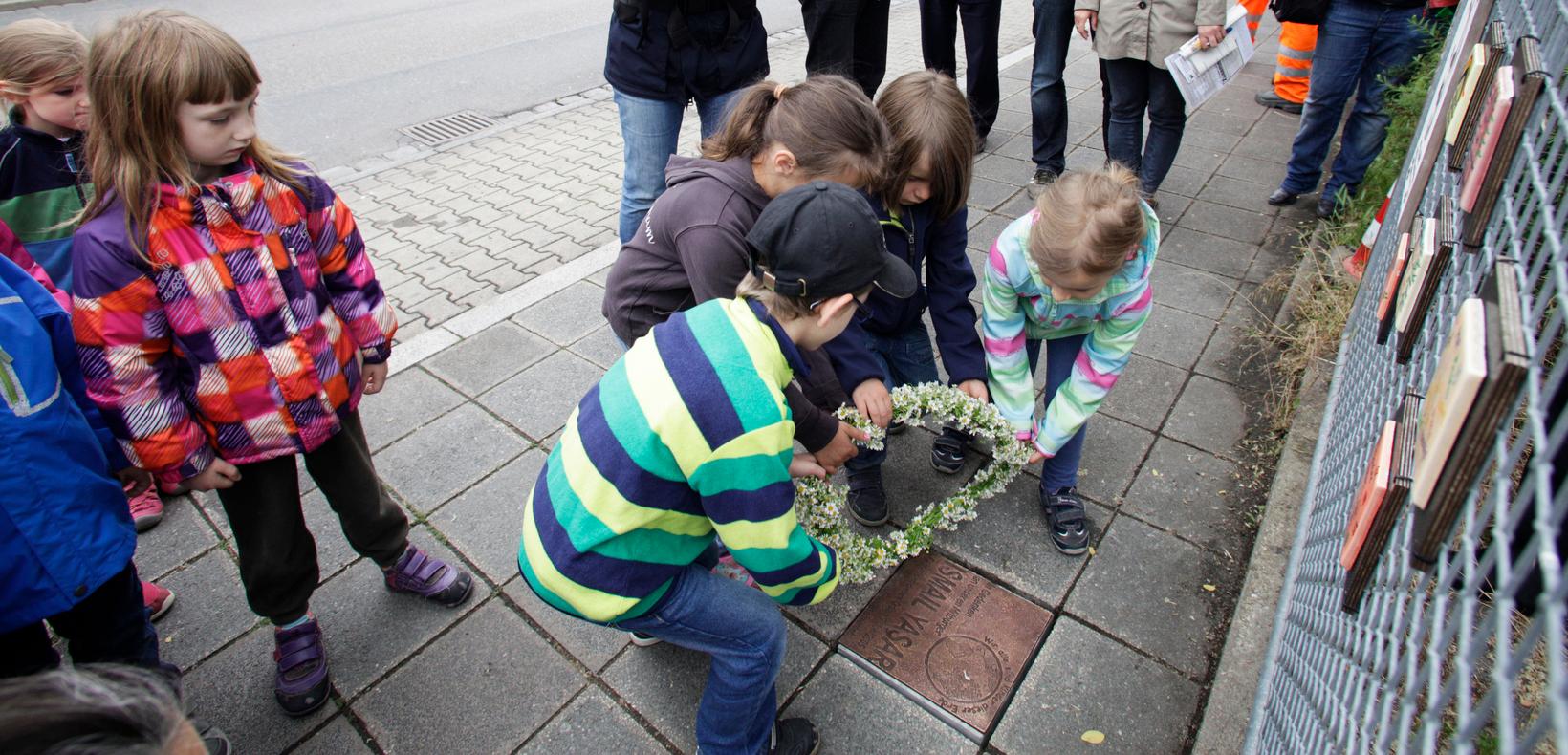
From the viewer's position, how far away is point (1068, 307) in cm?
244

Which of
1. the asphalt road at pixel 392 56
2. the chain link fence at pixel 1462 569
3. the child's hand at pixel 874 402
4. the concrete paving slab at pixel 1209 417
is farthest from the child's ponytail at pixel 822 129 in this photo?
the asphalt road at pixel 392 56

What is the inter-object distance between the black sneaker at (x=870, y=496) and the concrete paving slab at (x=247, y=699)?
1674 mm

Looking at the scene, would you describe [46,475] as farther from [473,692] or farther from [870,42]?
[870,42]

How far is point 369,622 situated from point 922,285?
201 centimetres

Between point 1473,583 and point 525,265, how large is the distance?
4.50 metres

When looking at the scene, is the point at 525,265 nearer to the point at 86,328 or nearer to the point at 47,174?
the point at 47,174

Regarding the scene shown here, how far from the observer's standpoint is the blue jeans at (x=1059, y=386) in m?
2.71

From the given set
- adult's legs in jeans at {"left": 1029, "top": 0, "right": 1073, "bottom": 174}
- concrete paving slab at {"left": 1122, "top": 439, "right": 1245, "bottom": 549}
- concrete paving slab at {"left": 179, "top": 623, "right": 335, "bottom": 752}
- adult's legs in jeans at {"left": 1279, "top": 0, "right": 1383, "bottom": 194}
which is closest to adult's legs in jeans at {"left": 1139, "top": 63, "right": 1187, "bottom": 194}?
adult's legs in jeans at {"left": 1029, "top": 0, "right": 1073, "bottom": 174}

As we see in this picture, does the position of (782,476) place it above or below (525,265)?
above

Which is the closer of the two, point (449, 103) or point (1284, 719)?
point (1284, 719)

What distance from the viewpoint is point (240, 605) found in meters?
2.63

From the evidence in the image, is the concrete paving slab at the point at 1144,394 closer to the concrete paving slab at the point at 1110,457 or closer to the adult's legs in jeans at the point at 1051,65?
the concrete paving slab at the point at 1110,457

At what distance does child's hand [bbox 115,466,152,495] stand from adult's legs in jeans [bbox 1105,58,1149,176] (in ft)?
14.0

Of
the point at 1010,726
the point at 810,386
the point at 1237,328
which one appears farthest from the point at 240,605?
the point at 1237,328
